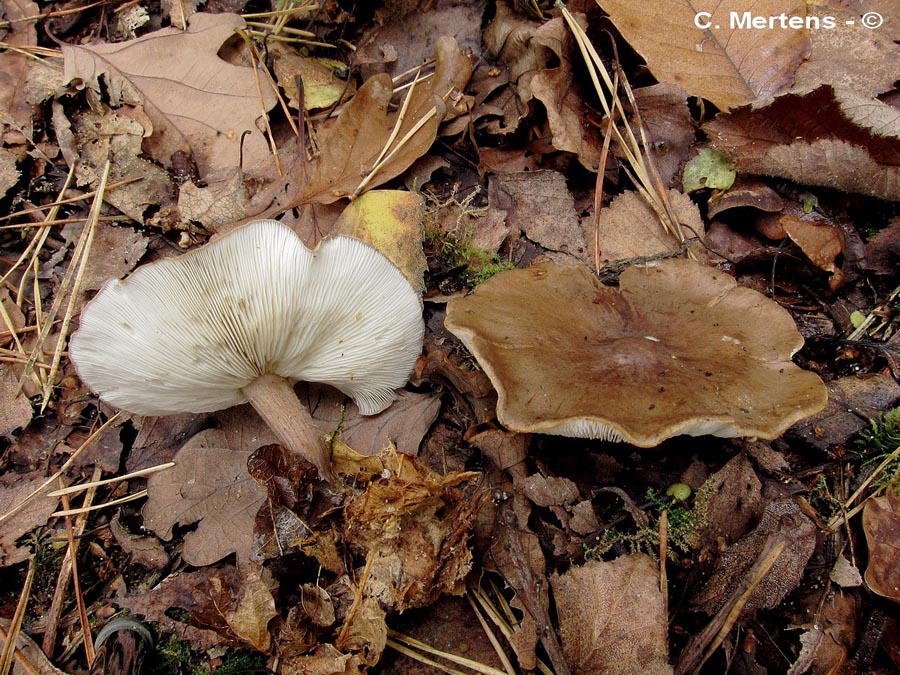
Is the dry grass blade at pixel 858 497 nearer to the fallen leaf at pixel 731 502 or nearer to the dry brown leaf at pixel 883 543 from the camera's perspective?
the dry brown leaf at pixel 883 543

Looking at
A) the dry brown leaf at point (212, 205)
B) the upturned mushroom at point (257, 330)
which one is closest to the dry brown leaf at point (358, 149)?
the dry brown leaf at point (212, 205)

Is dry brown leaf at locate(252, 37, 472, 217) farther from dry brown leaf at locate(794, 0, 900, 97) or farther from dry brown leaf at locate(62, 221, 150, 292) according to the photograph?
dry brown leaf at locate(794, 0, 900, 97)

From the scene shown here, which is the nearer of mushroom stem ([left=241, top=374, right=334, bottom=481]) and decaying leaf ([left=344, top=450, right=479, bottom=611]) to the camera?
decaying leaf ([left=344, top=450, right=479, bottom=611])

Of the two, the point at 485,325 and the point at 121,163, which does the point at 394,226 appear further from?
the point at 121,163

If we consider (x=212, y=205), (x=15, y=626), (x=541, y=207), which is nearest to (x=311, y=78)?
(x=212, y=205)

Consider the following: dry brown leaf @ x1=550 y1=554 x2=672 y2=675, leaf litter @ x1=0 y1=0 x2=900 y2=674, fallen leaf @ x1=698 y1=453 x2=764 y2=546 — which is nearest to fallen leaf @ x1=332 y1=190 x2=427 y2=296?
leaf litter @ x1=0 y1=0 x2=900 y2=674
